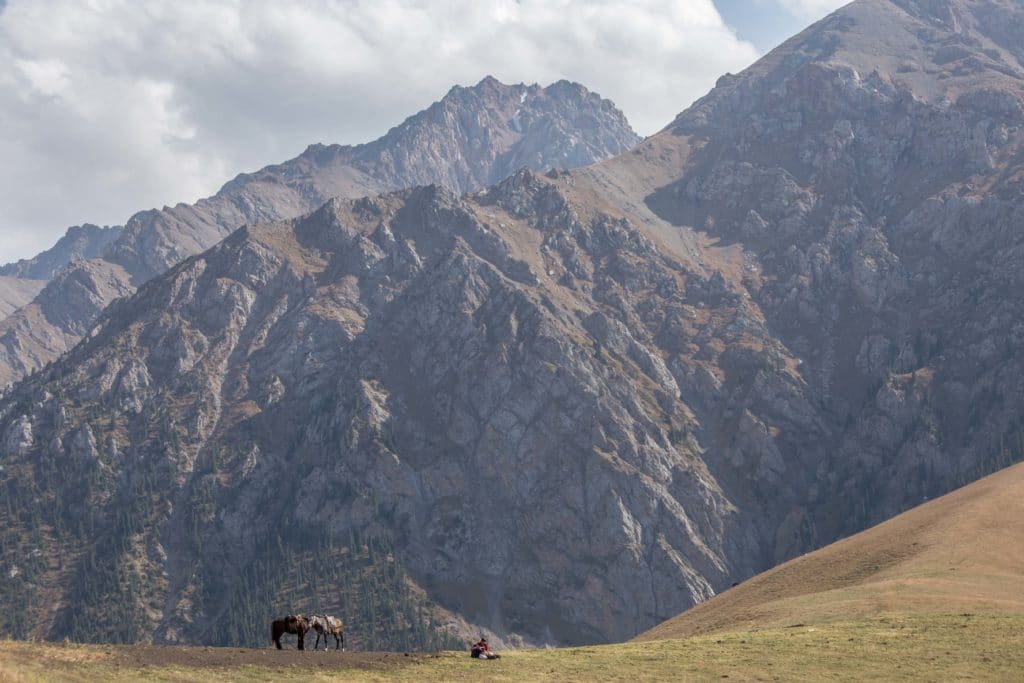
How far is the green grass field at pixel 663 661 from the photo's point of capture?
4725 cm

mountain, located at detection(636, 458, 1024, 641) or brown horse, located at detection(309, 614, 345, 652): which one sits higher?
mountain, located at detection(636, 458, 1024, 641)

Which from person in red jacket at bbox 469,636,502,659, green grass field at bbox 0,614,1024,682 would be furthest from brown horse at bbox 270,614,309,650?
person in red jacket at bbox 469,636,502,659

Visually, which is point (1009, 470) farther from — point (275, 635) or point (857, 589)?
point (275, 635)

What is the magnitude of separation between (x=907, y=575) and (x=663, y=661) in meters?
42.3

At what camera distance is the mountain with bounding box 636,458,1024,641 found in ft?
249

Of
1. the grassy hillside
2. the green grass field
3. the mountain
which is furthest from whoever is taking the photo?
the mountain

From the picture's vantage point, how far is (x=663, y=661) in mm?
57344

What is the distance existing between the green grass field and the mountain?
11.2m

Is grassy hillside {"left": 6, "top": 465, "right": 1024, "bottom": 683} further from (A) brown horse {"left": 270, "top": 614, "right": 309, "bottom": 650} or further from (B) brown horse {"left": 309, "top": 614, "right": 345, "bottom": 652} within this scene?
(B) brown horse {"left": 309, "top": 614, "right": 345, "bottom": 652}

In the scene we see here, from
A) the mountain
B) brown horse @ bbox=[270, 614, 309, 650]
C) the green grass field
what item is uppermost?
the mountain

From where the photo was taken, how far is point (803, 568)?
360 ft

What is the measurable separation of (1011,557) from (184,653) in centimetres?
7946

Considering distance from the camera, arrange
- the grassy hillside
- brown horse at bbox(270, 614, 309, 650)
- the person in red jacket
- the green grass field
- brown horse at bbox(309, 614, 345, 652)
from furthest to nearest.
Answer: brown horse at bbox(309, 614, 345, 652), brown horse at bbox(270, 614, 309, 650), the person in red jacket, the grassy hillside, the green grass field

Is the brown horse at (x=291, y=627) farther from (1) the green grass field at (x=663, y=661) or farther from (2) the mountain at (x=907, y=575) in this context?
(2) the mountain at (x=907, y=575)
